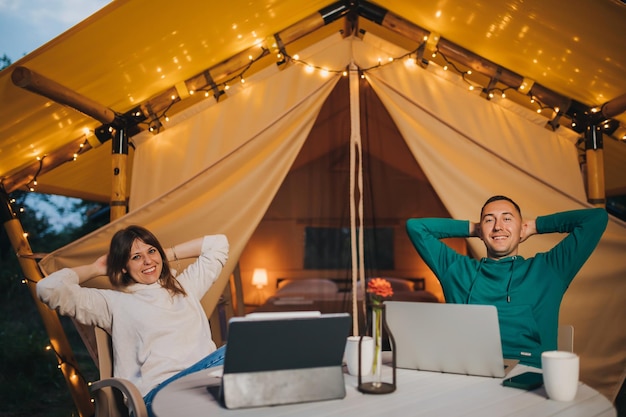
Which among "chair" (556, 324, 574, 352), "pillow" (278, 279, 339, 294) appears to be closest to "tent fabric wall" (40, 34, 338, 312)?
"chair" (556, 324, 574, 352)

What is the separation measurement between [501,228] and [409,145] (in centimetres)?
129

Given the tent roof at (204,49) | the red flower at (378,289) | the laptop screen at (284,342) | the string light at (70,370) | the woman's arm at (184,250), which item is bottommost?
the string light at (70,370)

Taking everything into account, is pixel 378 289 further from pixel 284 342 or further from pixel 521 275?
pixel 521 275

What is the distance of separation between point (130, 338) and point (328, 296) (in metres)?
3.69

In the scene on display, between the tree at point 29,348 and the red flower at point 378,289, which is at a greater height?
the red flower at point 378,289

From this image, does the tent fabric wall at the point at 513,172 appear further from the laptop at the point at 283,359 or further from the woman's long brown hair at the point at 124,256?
the laptop at the point at 283,359

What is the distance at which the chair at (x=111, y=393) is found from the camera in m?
1.72

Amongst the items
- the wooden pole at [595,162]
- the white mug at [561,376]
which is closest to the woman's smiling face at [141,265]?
the white mug at [561,376]

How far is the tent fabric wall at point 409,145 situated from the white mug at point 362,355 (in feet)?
5.14

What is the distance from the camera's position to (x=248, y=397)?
1469 millimetres

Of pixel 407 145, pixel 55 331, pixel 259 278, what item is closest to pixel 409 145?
pixel 407 145

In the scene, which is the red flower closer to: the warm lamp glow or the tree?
the tree

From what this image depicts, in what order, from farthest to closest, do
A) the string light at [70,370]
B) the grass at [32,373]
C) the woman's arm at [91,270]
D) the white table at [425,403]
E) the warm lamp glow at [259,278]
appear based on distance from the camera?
the warm lamp glow at [259,278], the grass at [32,373], the string light at [70,370], the woman's arm at [91,270], the white table at [425,403]

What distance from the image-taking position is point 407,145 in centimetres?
355
